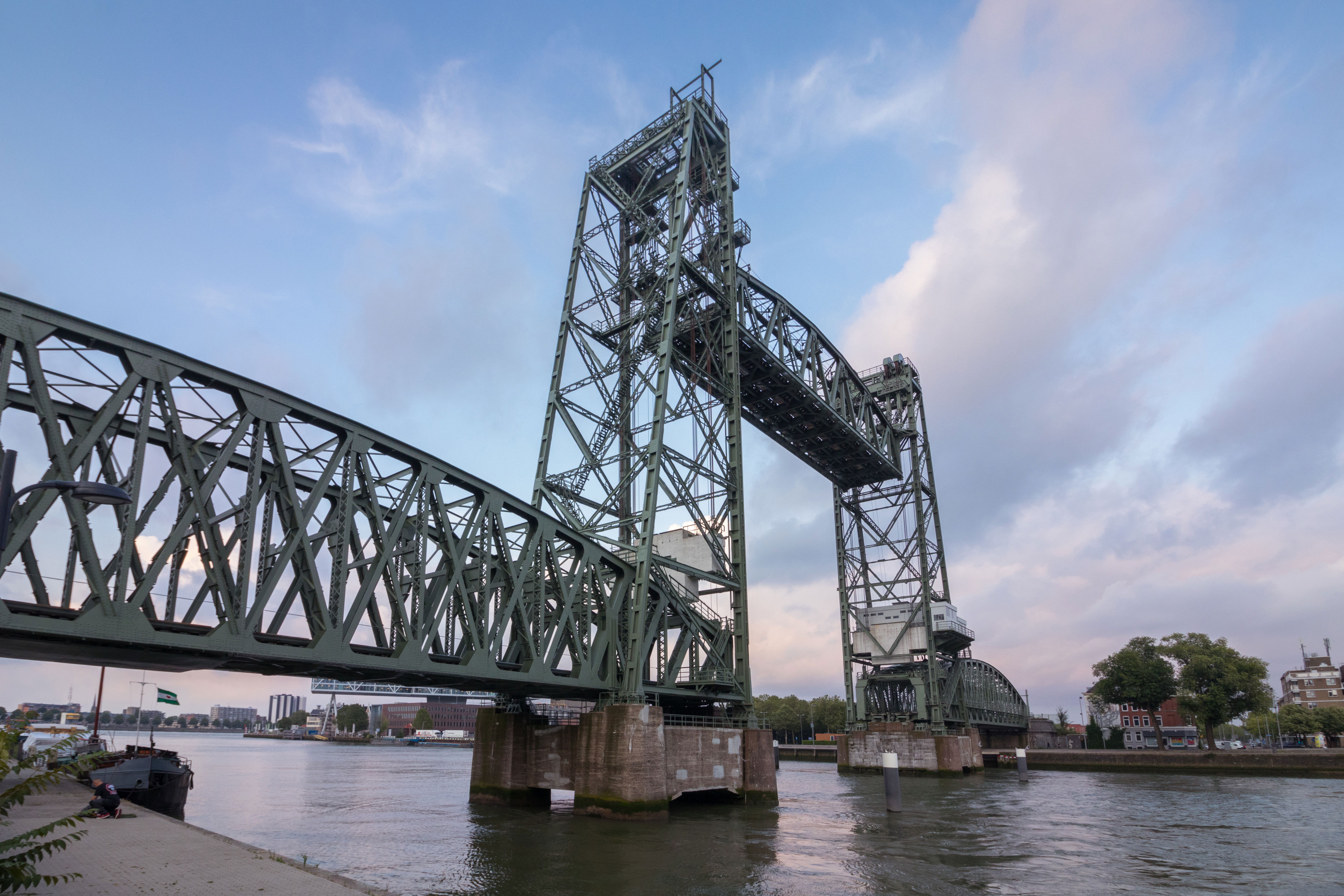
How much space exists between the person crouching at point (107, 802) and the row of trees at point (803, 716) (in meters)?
117

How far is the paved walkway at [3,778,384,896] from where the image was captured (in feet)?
39.8

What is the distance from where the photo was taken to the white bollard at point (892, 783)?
34531 millimetres

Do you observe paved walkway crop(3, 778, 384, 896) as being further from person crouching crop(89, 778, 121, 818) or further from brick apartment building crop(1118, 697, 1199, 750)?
brick apartment building crop(1118, 697, 1199, 750)

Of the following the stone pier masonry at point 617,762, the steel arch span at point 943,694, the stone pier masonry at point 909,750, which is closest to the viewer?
the stone pier masonry at point 617,762

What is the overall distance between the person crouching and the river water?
4.39 meters

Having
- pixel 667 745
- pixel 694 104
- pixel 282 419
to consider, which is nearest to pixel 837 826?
pixel 667 745

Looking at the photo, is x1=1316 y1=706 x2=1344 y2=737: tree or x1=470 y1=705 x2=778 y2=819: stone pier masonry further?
x1=1316 y1=706 x2=1344 y2=737: tree

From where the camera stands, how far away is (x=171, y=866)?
14047 mm

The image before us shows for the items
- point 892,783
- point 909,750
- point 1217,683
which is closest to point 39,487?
point 892,783

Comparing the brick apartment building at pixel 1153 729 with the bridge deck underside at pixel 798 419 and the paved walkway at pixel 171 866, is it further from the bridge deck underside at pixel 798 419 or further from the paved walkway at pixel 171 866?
the paved walkway at pixel 171 866

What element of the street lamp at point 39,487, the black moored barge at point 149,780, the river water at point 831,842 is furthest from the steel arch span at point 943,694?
the street lamp at point 39,487

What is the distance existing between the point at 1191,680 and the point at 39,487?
8764 centimetres

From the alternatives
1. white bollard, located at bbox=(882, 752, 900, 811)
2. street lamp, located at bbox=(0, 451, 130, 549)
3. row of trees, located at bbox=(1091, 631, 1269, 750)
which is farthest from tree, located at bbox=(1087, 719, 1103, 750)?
street lamp, located at bbox=(0, 451, 130, 549)

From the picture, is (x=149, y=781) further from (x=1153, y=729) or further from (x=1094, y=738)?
(x=1153, y=729)
